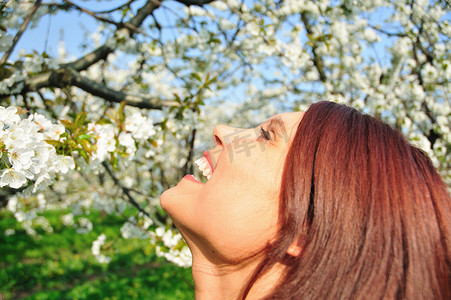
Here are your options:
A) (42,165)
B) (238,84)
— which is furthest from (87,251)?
(42,165)

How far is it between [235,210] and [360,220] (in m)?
0.33

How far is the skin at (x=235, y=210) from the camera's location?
0.99 metres

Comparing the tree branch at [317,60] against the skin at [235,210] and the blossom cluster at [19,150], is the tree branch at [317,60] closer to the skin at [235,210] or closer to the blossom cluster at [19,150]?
the skin at [235,210]

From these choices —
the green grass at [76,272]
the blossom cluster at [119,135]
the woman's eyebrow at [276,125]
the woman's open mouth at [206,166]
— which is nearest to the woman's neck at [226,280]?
the woman's open mouth at [206,166]

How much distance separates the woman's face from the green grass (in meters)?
2.78

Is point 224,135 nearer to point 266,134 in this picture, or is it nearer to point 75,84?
point 266,134

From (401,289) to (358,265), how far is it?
11cm

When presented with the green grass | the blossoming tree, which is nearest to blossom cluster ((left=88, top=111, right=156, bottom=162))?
the blossoming tree

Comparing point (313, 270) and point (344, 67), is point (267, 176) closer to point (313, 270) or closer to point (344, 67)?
point (313, 270)

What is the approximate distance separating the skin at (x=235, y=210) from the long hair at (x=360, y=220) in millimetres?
45

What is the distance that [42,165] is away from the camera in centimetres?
114

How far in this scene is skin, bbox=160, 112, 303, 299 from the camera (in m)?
0.99

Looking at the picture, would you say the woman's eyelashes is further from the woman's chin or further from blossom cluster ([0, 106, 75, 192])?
blossom cluster ([0, 106, 75, 192])

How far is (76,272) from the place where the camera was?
6086mm
